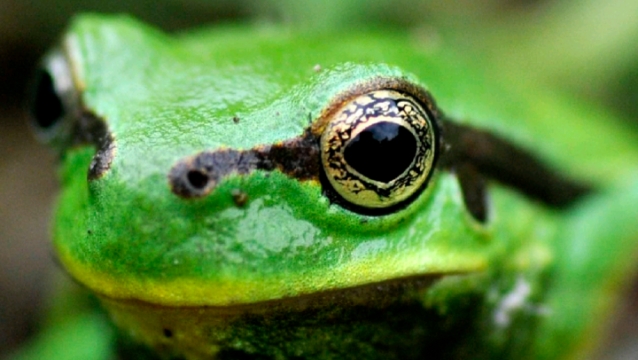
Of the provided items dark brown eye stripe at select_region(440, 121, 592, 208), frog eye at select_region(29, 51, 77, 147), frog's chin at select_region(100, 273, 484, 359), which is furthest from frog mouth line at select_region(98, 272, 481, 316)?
frog eye at select_region(29, 51, 77, 147)

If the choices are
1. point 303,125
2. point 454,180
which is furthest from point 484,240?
point 303,125

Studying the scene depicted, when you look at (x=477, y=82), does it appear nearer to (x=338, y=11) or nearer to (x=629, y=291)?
(x=629, y=291)

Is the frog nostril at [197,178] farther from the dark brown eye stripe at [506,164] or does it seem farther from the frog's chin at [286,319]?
the dark brown eye stripe at [506,164]

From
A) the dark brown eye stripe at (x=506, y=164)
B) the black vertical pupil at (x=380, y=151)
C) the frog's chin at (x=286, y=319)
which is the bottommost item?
the frog's chin at (x=286, y=319)

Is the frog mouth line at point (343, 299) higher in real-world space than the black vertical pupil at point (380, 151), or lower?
lower

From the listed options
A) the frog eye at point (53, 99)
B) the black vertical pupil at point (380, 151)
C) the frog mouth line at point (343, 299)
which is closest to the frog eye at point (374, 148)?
the black vertical pupil at point (380, 151)

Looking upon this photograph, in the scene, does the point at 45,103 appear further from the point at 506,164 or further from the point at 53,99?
the point at 506,164
